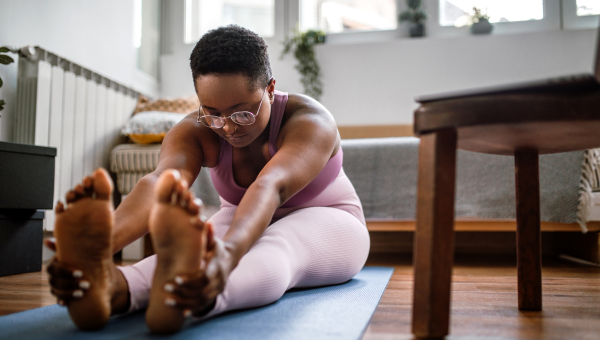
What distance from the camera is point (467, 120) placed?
2.14 feet

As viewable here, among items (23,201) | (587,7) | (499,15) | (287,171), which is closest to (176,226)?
(287,171)

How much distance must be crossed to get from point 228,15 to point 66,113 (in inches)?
73.3

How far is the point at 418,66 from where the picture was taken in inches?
124

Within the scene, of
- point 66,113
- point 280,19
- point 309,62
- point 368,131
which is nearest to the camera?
point 66,113

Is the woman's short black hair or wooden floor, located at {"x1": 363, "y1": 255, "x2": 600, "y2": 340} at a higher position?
the woman's short black hair

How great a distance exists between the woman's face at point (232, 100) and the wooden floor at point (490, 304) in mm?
480

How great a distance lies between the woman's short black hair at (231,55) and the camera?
0.92 m

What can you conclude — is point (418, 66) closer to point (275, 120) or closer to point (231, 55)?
point (275, 120)

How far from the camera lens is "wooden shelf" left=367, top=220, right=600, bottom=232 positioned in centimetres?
181

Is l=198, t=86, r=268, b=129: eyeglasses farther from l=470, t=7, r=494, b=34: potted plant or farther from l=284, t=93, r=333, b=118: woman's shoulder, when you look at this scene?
l=470, t=7, r=494, b=34: potted plant

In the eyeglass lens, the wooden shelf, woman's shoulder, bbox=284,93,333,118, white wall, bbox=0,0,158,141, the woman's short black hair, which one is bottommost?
the wooden shelf

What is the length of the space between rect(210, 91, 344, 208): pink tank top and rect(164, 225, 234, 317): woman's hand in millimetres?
504

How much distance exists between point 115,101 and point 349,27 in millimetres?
1804

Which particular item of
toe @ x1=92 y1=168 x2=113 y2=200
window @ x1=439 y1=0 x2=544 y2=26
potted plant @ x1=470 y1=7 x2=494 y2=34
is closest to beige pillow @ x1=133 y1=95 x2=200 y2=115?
window @ x1=439 y1=0 x2=544 y2=26
